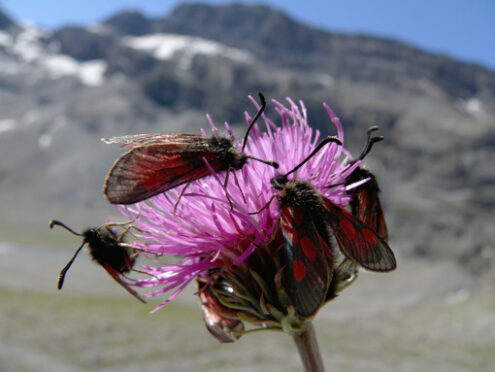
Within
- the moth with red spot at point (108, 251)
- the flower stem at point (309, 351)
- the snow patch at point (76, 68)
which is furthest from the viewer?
the snow patch at point (76, 68)

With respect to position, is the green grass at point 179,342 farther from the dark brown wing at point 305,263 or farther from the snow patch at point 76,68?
the snow patch at point 76,68

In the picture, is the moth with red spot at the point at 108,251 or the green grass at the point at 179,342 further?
the green grass at the point at 179,342

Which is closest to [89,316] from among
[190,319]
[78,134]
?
[190,319]

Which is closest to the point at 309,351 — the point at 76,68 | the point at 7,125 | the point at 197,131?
the point at 197,131

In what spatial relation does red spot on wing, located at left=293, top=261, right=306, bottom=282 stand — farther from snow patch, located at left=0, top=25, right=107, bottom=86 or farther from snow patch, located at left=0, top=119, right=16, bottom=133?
snow patch, located at left=0, top=25, right=107, bottom=86

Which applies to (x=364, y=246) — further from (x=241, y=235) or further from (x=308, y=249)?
(x=241, y=235)

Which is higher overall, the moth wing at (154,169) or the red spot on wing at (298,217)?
the red spot on wing at (298,217)

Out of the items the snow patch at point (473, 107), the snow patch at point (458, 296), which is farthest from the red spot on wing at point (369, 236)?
the snow patch at point (473, 107)

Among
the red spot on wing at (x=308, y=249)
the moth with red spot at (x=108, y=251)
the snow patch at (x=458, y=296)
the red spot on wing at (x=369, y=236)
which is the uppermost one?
the snow patch at (x=458, y=296)
